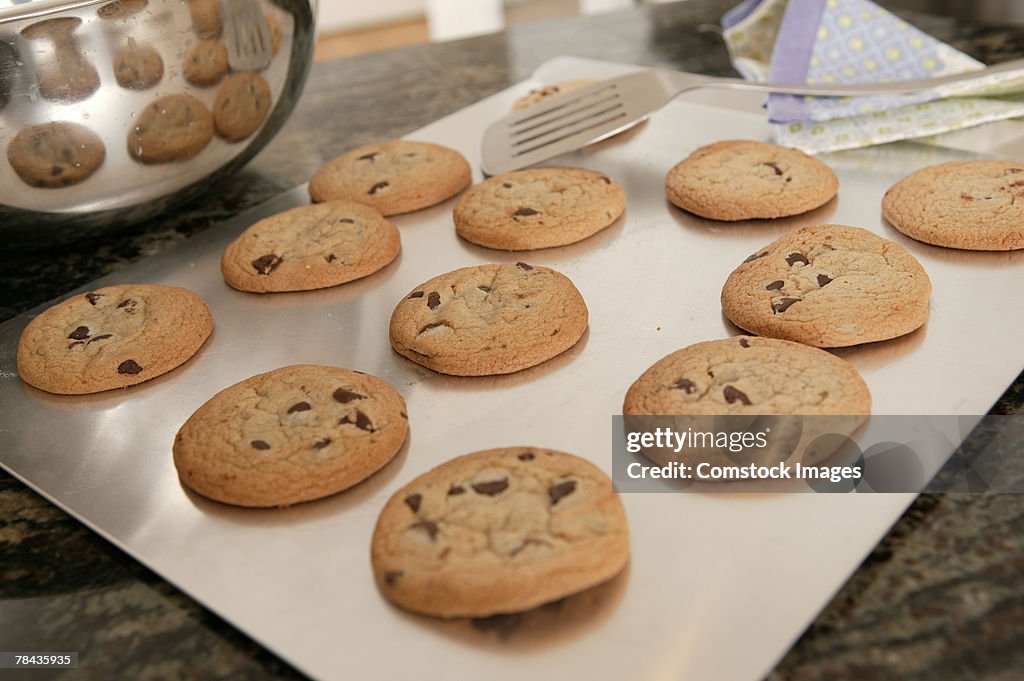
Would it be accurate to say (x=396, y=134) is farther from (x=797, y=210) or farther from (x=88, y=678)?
(x=88, y=678)

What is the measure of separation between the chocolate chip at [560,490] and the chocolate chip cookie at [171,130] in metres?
0.77

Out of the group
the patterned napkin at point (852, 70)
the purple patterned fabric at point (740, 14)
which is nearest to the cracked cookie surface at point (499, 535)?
the patterned napkin at point (852, 70)

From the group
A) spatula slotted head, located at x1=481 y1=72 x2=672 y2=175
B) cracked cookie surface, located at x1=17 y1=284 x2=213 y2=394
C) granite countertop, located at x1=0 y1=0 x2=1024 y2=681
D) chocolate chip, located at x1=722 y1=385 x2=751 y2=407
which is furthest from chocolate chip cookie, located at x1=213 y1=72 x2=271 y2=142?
chocolate chip, located at x1=722 y1=385 x2=751 y2=407

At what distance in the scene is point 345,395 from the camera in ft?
3.37

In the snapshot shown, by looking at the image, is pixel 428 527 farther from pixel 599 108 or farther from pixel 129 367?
pixel 599 108

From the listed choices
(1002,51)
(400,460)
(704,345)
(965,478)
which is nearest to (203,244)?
(400,460)

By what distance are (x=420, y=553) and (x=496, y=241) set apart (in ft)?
2.12

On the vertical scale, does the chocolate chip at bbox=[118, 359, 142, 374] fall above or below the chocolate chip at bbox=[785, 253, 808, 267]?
below

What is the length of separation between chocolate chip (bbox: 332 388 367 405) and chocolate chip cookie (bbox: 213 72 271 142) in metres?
0.54

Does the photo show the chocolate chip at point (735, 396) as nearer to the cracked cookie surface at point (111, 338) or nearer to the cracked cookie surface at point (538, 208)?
the cracked cookie surface at point (538, 208)

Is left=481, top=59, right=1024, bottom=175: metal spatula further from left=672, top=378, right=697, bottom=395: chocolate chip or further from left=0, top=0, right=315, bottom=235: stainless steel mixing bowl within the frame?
left=672, top=378, right=697, bottom=395: chocolate chip

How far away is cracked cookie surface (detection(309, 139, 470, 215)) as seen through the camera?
1499 millimetres

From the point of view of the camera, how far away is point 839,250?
1.20 meters

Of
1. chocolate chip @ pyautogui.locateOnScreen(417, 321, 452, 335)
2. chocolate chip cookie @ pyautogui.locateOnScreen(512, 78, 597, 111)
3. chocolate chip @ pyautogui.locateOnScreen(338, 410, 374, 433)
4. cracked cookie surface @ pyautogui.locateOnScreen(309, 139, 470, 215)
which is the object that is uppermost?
chocolate chip cookie @ pyautogui.locateOnScreen(512, 78, 597, 111)
